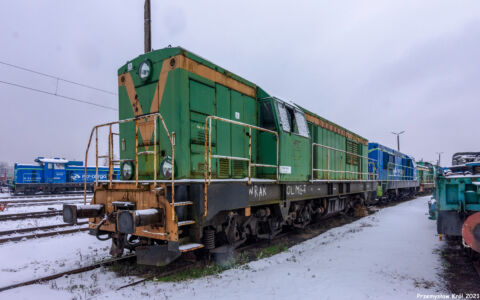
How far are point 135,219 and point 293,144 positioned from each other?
4.14 m

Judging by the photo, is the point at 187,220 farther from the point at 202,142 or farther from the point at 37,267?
the point at 37,267

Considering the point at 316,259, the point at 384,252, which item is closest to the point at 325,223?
the point at 384,252

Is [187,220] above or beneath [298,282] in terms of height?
above

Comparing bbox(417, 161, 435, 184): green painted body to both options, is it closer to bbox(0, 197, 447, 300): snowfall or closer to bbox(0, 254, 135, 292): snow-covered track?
bbox(0, 197, 447, 300): snowfall

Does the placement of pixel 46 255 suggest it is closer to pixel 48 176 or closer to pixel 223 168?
pixel 223 168

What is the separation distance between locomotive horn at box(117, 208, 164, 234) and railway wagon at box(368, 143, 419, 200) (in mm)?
12456

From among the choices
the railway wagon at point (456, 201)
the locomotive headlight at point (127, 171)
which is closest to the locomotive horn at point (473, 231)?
the railway wagon at point (456, 201)

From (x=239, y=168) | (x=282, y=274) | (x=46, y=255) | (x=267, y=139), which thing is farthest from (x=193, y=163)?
(x=46, y=255)

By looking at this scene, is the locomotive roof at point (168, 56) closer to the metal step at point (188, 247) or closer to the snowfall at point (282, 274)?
the metal step at point (188, 247)

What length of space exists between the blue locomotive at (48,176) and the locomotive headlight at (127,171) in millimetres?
18183

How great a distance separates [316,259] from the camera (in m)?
5.48

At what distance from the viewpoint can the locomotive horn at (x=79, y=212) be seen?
15.4 ft

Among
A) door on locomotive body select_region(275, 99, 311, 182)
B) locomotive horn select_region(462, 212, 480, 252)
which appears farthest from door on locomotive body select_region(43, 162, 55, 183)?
locomotive horn select_region(462, 212, 480, 252)

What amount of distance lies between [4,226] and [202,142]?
8017 mm
